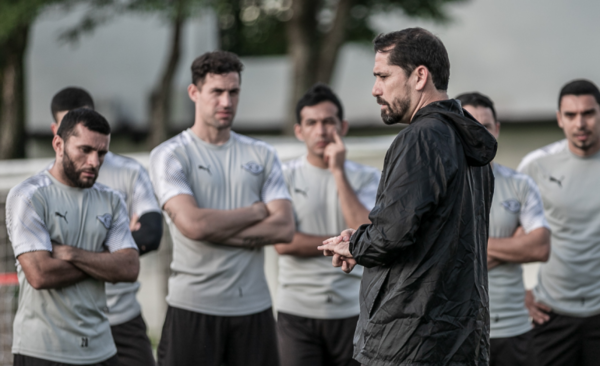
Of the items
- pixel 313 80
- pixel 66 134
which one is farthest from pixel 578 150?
pixel 313 80

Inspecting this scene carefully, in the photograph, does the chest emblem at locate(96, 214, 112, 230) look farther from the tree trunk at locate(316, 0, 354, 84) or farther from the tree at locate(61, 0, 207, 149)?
the tree trunk at locate(316, 0, 354, 84)

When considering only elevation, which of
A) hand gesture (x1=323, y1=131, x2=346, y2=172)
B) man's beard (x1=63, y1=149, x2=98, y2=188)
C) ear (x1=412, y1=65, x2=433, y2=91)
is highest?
ear (x1=412, y1=65, x2=433, y2=91)

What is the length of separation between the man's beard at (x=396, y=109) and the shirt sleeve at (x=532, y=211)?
217cm

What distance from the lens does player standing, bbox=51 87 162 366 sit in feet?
15.2

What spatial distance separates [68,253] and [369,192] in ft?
7.66

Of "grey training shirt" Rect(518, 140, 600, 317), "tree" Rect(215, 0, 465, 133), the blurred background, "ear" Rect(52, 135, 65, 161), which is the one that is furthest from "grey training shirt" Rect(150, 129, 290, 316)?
"tree" Rect(215, 0, 465, 133)

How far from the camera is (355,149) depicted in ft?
29.2

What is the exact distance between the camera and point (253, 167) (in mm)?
4715

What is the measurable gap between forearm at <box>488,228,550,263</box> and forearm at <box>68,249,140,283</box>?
7.66 ft

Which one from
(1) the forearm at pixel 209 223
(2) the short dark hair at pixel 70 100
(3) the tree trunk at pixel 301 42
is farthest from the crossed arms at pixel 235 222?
(3) the tree trunk at pixel 301 42

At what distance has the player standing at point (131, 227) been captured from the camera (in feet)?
15.2

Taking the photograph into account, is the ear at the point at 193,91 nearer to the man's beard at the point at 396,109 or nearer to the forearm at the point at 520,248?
the man's beard at the point at 396,109

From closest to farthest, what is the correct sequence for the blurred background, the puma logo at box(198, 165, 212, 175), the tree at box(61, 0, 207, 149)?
the puma logo at box(198, 165, 212, 175)
the blurred background
the tree at box(61, 0, 207, 149)

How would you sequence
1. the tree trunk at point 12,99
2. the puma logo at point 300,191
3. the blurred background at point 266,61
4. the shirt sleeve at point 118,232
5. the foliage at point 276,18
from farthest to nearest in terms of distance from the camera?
the tree trunk at point 12,99
the foliage at point 276,18
the blurred background at point 266,61
the puma logo at point 300,191
the shirt sleeve at point 118,232
